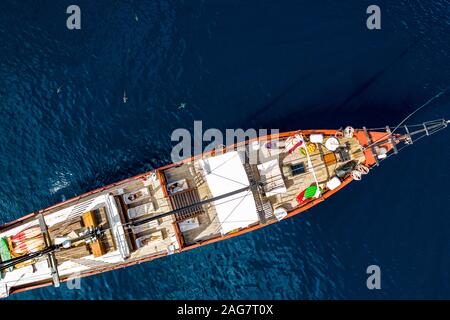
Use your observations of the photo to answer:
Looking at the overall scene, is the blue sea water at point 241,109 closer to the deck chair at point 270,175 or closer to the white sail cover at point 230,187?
the deck chair at point 270,175

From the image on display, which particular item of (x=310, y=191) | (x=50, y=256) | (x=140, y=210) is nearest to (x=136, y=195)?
(x=140, y=210)

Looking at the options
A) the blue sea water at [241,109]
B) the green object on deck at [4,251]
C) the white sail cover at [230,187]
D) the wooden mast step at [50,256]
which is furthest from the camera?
the blue sea water at [241,109]

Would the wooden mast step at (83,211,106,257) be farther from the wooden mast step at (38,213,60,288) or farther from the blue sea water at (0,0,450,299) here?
the blue sea water at (0,0,450,299)

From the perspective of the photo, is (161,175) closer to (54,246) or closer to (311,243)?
(54,246)

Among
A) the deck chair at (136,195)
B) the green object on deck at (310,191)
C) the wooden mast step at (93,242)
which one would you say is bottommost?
the green object on deck at (310,191)

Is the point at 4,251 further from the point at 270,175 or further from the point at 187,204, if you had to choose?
the point at 270,175

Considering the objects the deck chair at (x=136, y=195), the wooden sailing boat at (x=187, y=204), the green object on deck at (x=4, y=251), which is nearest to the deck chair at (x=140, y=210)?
the wooden sailing boat at (x=187, y=204)

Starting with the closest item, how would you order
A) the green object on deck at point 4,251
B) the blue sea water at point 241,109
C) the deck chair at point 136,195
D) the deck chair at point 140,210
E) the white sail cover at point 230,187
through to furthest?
the white sail cover at point 230,187, the deck chair at point 140,210, the green object on deck at point 4,251, the deck chair at point 136,195, the blue sea water at point 241,109
